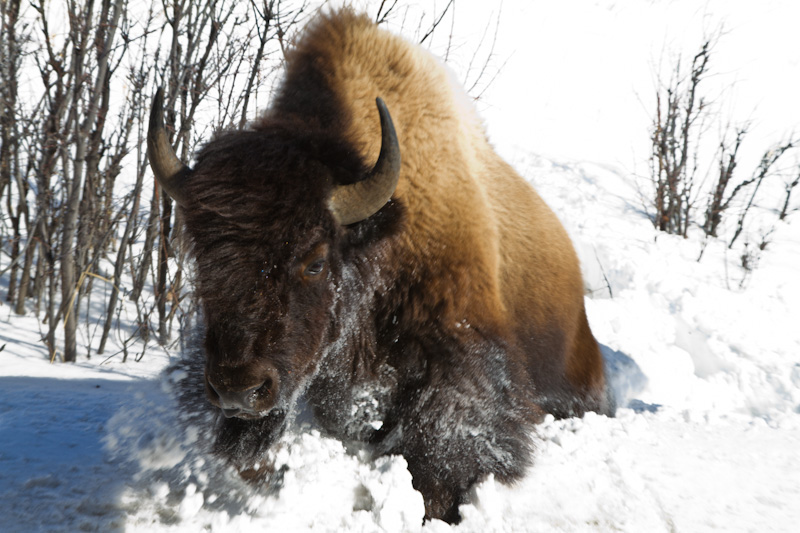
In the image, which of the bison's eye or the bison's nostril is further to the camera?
the bison's eye

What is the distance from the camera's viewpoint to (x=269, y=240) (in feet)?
6.63

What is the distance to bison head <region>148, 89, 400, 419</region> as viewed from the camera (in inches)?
77.7

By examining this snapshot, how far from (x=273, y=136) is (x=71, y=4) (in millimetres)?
3656

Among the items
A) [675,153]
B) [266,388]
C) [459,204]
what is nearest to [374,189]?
[459,204]

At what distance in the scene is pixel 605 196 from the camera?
1157 centimetres

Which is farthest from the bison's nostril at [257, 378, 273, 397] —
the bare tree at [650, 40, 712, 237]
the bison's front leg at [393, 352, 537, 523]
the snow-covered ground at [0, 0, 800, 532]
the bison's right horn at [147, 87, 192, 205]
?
the bare tree at [650, 40, 712, 237]

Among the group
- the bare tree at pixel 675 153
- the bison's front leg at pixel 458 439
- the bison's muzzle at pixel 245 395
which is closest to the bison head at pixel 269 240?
the bison's muzzle at pixel 245 395

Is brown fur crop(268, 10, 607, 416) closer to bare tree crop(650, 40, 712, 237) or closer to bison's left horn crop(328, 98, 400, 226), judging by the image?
bison's left horn crop(328, 98, 400, 226)

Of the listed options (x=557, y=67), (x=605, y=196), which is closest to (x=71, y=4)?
(x=605, y=196)

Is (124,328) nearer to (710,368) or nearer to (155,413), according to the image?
(155,413)

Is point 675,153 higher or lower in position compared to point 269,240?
higher

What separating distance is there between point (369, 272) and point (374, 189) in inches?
16.1

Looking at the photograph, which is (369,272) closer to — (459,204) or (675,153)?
(459,204)

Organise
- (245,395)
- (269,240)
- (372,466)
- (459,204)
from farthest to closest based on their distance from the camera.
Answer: (459,204)
(372,466)
(269,240)
(245,395)
